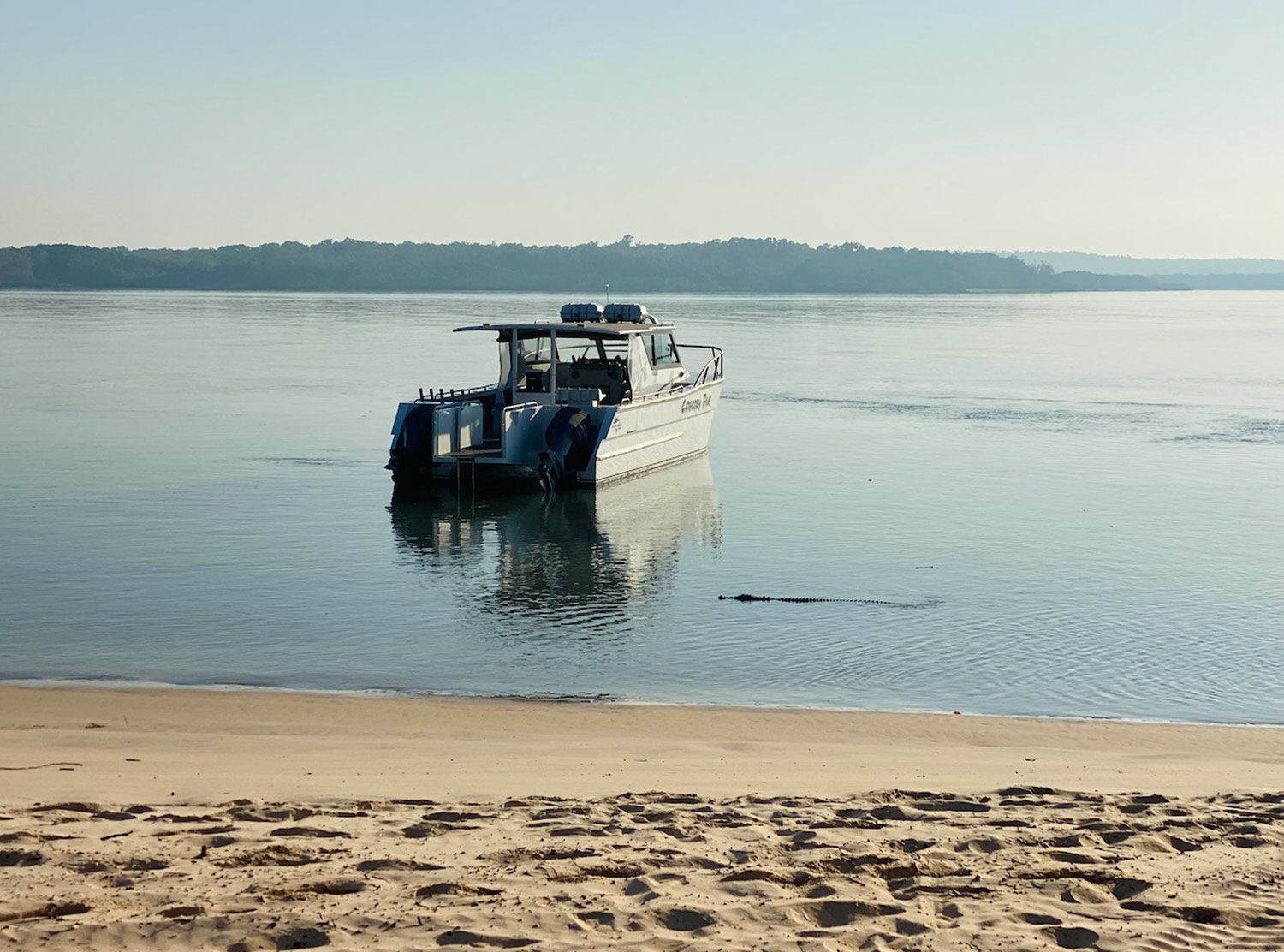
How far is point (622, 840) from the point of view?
6406 millimetres

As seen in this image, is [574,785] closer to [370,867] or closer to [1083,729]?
[370,867]

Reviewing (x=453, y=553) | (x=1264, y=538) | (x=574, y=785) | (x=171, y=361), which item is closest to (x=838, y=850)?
(x=574, y=785)

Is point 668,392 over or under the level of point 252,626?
over

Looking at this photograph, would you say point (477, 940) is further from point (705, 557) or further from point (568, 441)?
point (568, 441)

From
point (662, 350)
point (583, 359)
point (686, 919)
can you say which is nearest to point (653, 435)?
point (583, 359)

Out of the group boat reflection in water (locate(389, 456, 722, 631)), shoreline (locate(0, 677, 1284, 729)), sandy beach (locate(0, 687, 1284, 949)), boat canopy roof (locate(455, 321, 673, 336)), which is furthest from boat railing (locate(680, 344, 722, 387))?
sandy beach (locate(0, 687, 1284, 949))

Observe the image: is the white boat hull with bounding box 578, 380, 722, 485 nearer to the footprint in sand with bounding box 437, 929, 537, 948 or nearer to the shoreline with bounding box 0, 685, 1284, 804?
the shoreline with bounding box 0, 685, 1284, 804

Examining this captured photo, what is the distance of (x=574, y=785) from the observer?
7.77 m

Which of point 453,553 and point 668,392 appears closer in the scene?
point 453,553

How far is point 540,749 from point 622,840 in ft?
8.76

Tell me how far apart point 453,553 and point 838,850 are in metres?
12.5

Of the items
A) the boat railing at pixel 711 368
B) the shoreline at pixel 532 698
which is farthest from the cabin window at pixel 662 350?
the shoreline at pixel 532 698

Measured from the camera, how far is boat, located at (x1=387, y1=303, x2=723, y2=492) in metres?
22.8

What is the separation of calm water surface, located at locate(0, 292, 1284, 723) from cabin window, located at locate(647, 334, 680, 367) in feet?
6.70
